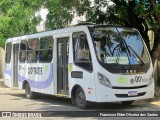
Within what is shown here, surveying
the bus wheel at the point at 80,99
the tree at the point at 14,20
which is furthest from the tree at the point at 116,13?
the tree at the point at 14,20

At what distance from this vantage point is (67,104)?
15039 mm

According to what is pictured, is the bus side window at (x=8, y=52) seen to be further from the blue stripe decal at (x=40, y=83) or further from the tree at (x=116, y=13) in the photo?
the tree at (x=116, y=13)

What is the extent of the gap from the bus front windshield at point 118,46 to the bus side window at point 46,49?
104 inches

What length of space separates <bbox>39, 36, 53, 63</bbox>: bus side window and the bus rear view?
2652mm

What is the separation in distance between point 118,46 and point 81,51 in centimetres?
122

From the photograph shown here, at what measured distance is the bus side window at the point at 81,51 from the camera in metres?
13.0

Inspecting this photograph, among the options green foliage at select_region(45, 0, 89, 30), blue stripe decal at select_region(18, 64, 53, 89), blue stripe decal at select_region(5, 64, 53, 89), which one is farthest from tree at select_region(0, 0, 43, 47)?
blue stripe decal at select_region(18, 64, 53, 89)

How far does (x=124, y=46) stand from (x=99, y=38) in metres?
0.86

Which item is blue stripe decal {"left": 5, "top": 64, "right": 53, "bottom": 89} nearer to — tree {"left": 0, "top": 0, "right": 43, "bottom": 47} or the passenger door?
the passenger door

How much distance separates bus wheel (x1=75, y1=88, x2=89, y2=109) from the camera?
13.1 meters

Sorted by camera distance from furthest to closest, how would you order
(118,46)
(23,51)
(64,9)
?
(23,51)
(64,9)
(118,46)

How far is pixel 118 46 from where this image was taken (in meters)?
13.2

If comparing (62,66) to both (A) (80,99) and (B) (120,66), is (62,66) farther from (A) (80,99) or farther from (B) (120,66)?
(B) (120,66)

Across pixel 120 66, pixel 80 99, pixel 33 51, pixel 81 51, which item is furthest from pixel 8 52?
pixel 120 66
